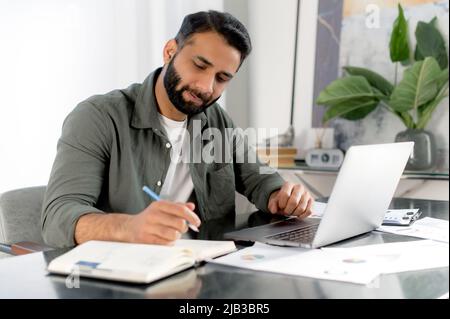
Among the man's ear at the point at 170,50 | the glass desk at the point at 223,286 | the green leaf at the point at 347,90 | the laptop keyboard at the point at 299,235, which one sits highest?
the man's ear at the point at 170,50

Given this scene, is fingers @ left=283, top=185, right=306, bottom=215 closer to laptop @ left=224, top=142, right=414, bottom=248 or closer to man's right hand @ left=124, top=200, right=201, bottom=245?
laptop @ left=224, top=142, right=414, bottom=248

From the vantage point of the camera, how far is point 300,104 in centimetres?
334

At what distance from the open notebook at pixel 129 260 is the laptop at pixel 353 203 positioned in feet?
0.62

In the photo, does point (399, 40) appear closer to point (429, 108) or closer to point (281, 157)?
point (429, 108)

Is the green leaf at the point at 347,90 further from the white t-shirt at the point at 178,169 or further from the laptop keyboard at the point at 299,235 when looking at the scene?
the laptop keyboard at the point at 299,235

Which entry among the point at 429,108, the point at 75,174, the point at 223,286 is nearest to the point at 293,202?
the point at 75,174

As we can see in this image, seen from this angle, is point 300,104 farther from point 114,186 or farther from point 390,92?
point 114,186

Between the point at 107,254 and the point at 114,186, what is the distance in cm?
61

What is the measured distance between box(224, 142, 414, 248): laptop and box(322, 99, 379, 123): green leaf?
1670 mm

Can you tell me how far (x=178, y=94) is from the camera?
5.53 ft

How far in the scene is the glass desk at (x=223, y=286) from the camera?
79 cm

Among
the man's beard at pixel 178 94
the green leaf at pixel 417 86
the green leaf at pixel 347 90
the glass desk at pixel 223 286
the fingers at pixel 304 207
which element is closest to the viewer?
the glass desk at pixel 223 286

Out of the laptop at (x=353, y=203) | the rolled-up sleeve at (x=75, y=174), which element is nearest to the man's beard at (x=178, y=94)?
the rolled-up sleeve at (x=75, y=174)

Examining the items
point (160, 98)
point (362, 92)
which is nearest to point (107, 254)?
point (160, 98)
